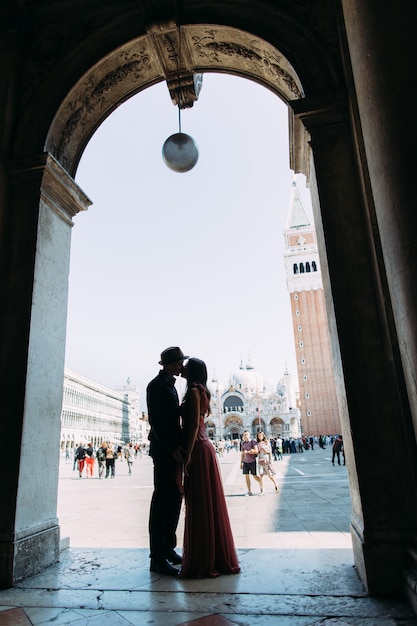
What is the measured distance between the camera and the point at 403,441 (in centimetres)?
272

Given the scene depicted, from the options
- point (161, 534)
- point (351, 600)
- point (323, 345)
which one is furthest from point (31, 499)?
point (323, 345)

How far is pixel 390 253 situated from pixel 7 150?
3757mm

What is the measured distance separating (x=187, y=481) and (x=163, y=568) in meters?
0.64

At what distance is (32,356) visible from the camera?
3.57 m

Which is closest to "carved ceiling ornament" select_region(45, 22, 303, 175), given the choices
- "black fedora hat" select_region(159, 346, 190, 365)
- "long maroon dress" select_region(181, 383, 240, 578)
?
"black fedora hat" select_region(159, 346, 190, 365)

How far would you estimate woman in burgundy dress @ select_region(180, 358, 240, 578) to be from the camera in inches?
119

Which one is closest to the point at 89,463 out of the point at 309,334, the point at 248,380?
the point at 309,334

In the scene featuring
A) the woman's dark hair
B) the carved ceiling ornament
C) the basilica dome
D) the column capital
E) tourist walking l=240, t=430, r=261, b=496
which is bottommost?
tourist walking l=240, t=430, r=261, b=496

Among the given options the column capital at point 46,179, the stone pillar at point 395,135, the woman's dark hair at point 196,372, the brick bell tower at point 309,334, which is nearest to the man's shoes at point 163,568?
the woman's dark hair at point 196,372

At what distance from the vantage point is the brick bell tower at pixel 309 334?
63.8 m

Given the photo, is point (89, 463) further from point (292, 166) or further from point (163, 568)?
point (292, 166)

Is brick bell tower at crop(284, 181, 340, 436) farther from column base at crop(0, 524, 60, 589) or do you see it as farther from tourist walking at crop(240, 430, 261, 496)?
column base at crop(0, 524, 60, 589)

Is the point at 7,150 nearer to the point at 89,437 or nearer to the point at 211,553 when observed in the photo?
A: the point at 211,553

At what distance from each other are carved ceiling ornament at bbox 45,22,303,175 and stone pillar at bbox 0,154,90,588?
583 mm
